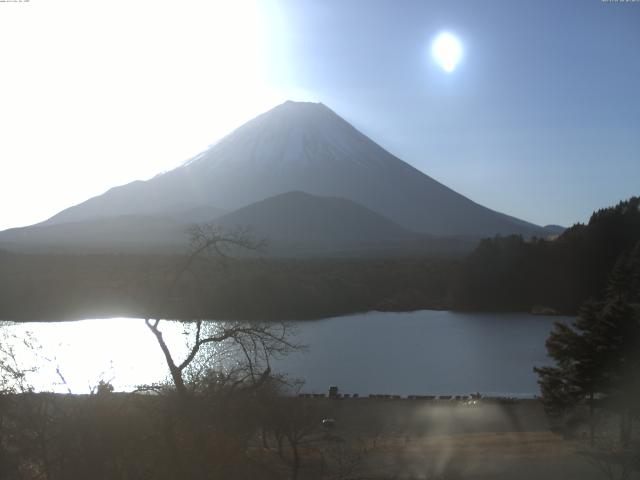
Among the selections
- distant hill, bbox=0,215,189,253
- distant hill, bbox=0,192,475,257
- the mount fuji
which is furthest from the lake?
the mount fuji

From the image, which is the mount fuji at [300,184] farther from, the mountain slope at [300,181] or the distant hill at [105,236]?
the distant hill at [105,236]

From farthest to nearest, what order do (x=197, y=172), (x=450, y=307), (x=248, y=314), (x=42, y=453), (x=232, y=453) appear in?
(x=197, y=172) < (x=450, y=307) < (x=248, y=314) < (x=232, y=453) < (x=42, y=453)

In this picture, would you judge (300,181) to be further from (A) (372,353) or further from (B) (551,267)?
(A) (372,353)

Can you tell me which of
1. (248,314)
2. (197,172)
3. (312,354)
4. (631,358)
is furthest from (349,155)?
(631,358)

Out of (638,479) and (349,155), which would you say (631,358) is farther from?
(349,155)

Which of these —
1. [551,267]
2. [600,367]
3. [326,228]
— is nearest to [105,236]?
[326,228]

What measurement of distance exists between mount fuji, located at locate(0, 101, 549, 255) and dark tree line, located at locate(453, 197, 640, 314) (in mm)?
34246

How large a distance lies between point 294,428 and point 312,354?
12887mm

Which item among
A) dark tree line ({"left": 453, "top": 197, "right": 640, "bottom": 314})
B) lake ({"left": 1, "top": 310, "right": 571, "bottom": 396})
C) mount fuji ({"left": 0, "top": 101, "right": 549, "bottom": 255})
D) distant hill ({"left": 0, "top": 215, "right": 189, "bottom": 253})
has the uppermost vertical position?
mount fuji ({"left": 0, "top": 101, "right": 549, "bottom": 255})

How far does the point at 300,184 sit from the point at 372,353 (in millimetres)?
60131

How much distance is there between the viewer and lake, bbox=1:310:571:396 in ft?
47.7

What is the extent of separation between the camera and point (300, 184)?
260ft

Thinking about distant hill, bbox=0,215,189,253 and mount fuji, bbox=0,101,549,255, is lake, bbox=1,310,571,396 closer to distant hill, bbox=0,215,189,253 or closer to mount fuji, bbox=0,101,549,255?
distant hill, bbox=0,215,189,253

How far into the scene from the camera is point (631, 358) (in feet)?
24.3
